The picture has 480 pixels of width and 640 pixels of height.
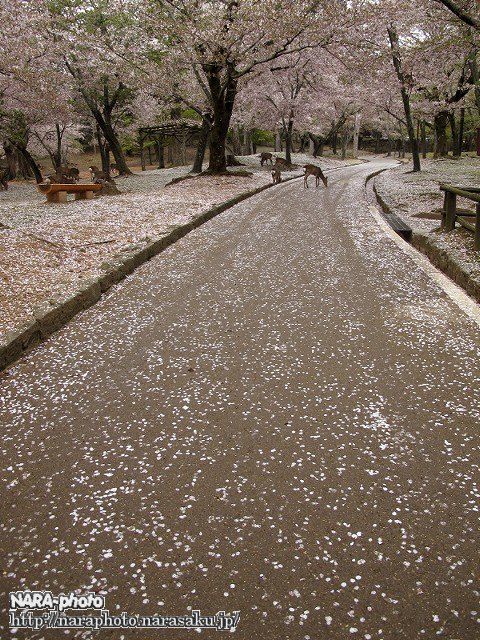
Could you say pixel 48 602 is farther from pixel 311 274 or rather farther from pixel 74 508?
pixel 311 274

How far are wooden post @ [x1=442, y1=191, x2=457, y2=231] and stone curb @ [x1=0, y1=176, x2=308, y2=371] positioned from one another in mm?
4986

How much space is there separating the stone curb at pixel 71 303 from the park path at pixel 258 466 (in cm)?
14

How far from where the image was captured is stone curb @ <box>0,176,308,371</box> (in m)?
3.66

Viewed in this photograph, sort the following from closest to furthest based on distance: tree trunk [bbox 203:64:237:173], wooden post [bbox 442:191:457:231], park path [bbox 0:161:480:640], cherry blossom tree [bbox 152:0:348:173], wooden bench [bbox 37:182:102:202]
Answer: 1. park path [bbox 0:161:480:640]
2. wooden post [bbox 442:191:457:231]
3. wooden bench [bbox 37:182:102:202]
4. cherry blossom tree [bbox 152:0:348:173]
5. tree trunk [bbox 203:64:237:173]

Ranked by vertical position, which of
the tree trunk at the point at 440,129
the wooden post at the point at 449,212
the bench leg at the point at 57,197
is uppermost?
the tree trunk at the point at 440,129

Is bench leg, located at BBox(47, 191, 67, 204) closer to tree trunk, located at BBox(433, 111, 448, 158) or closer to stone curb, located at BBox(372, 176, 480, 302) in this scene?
stone curb, located at BBox(372, 176, 480, 302)

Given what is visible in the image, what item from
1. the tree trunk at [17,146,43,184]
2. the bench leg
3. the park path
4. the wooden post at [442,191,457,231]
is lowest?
the park path

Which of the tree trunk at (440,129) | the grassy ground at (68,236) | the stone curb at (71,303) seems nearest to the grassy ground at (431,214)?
the stone curb at (71,303)

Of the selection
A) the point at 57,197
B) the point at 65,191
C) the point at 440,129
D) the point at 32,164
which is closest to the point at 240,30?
the point at 65,191

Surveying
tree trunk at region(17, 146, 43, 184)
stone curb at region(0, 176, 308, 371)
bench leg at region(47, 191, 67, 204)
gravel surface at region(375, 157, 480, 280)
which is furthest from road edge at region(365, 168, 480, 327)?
tree trunk at region(17, 146, 43, 184)

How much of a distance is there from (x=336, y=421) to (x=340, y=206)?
10.1 meters

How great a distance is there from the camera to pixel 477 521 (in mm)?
1972

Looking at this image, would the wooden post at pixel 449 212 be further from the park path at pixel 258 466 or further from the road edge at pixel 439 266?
the park path at pixel 258 466

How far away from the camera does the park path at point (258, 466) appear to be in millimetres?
1673
